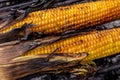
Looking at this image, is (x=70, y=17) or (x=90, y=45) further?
(x=70, y=17)

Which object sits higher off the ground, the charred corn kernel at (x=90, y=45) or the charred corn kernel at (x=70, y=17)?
the charred corn kernel at (x=70, y=17)

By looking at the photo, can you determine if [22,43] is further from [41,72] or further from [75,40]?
[75,40]

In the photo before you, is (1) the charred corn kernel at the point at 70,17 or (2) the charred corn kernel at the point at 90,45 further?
(1) the charred corn kernel at the point at 70,17

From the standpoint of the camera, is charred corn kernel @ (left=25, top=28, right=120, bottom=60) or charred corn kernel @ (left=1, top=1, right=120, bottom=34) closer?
charred corn kernel @ (left=25, top=28, right=120, bottom=60)

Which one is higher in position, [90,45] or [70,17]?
[70,17]

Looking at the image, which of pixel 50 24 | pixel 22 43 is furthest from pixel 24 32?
pixel 50 24
